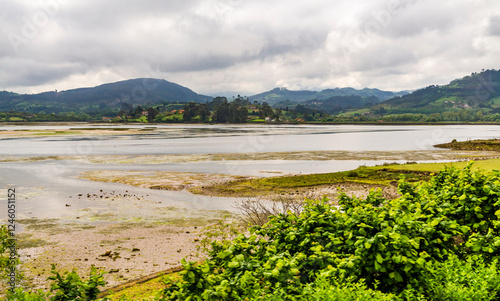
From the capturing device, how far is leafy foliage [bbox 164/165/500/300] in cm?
611

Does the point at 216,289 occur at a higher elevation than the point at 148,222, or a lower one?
higher

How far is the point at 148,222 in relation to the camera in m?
22.4

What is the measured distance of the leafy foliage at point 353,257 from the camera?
611cm

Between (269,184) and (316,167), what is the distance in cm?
1619

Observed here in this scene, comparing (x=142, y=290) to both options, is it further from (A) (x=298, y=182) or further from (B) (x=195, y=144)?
(B) (x=195, y=144)

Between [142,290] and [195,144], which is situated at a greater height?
[195,144]

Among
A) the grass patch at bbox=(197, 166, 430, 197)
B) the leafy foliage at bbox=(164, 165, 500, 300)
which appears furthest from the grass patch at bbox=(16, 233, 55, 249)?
the grass patch at bbox=(197, 166, 430, 197)

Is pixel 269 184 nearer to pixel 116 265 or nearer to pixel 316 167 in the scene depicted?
pixel 316 167

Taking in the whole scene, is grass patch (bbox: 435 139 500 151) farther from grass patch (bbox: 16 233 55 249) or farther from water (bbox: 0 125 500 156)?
grass patch (bbox: 16 233 55 249)

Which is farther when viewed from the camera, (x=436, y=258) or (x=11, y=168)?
(x=11, y=168)

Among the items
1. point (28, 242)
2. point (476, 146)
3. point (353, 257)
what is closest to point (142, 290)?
point (353, 257)

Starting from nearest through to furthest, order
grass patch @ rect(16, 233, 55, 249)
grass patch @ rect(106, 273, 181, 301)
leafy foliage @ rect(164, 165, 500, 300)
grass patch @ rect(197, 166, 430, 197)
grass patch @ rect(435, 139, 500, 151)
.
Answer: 1. leafy foliage @ rect(164, 165, 500, 300)
2. grass patch @ rect(106, 273, 181, 301)
3. grass patch @ rect(16, 233, 55, 249)
4. grass patch @ rect(197, 166, 430, 197)
5. grass patch @ rect(435, 139, 500, 151)

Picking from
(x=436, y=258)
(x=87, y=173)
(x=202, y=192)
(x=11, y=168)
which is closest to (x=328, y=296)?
A: (x=436, y=258)

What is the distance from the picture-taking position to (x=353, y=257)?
6625mm
